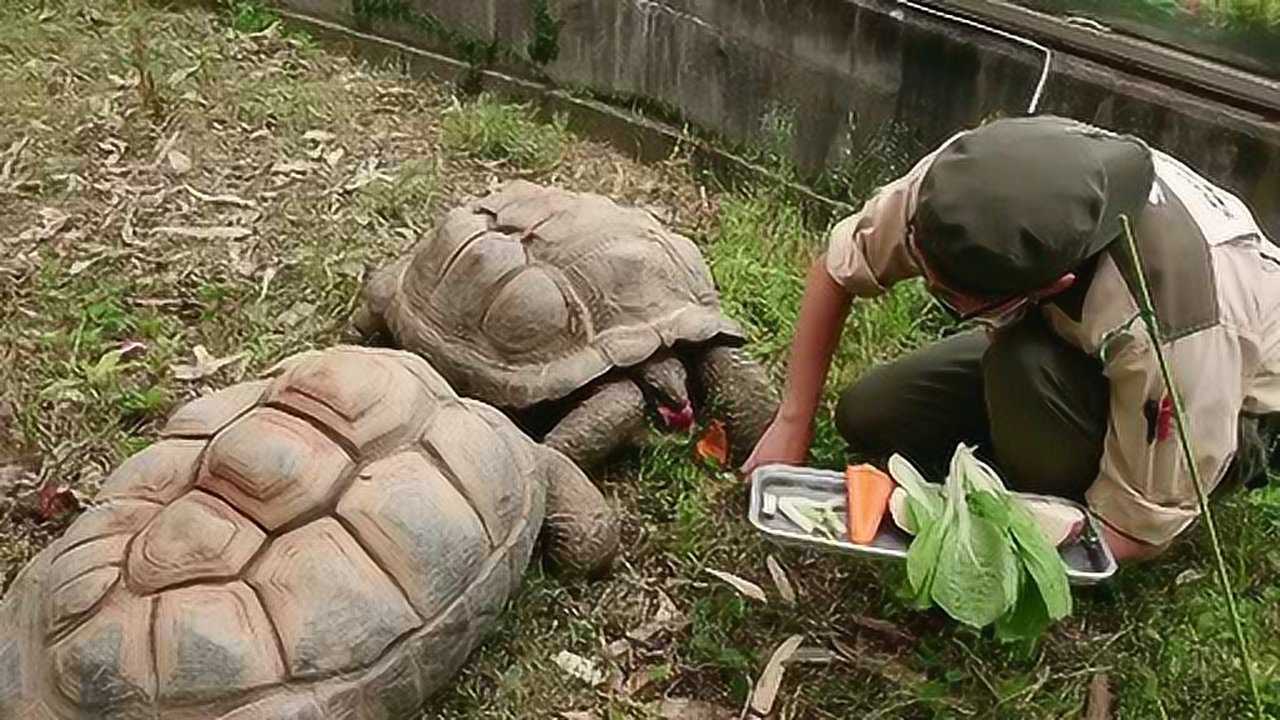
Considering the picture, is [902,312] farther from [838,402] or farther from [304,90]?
[304,90]

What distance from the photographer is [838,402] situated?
3498 millimetres

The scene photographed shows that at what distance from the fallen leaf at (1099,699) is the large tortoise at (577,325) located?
973 mm

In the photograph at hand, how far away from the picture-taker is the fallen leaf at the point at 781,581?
3.11 m

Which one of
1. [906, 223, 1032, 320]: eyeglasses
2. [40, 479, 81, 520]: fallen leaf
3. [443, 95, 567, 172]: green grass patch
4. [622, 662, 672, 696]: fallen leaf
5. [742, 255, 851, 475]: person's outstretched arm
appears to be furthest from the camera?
[443, 95, 567, 172]: green grass patch

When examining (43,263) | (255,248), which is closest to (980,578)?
(255,248)

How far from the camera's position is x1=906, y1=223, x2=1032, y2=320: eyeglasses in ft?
8.62

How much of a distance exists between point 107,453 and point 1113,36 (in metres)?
2.79

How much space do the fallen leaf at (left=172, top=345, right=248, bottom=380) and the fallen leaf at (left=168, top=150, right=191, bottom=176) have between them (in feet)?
3.35

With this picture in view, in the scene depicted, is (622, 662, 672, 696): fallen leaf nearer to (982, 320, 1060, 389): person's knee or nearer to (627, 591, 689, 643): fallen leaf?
(627, 591, 689, 643): fallen leaf

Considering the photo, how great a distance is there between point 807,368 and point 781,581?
445mm

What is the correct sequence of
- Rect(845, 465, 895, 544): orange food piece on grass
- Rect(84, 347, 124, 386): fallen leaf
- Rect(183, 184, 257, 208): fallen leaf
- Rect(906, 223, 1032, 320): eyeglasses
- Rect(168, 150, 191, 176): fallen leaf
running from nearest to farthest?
1. Rect(906, 223, 1032, 320): eyeglasses
2. Rect(845, 465, 895, 544): orange food piece on grass
3. Rect(84, 347, 124, 386): fallen leaf
4. Rect(183, 184, 257, 208): fallen leaf
5. Rect(168, 150, 191, 176): fallen leaf

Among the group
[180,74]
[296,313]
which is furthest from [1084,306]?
[180,74]

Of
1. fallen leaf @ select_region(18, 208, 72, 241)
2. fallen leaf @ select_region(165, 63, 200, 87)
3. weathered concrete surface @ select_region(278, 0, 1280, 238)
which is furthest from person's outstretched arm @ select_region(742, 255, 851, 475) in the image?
fallen leaf @ select_region(165, 63, 200, 87)

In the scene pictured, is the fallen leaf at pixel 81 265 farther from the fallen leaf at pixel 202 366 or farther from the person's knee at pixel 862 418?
the person's knee at pixel 862 418
